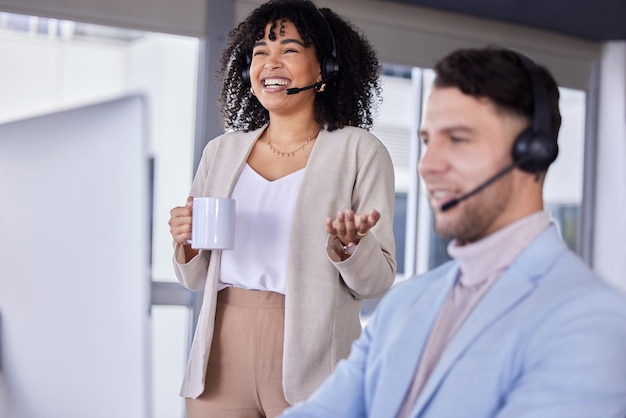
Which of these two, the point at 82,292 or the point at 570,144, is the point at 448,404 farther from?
the point at 570,144

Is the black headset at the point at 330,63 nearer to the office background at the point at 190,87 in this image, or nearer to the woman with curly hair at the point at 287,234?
the woman with curly hair at the point at 287,234

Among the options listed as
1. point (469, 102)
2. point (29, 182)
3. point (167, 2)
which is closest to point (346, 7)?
point (167, 2)

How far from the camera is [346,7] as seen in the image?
13.6ft

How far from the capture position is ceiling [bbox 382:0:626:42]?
13.7 ft

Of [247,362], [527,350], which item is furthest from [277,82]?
[527,350]

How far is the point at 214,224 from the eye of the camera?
5.24 feet

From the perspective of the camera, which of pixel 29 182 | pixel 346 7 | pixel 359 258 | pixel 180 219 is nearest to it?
pixel 359 258

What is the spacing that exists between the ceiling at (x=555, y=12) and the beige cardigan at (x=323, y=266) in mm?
2770

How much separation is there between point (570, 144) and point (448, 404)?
4.83m

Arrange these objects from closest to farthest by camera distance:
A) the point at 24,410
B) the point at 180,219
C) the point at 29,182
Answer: the point at 180,219 → the point at 24,410 → the point at 29,182

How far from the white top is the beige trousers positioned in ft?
0.11

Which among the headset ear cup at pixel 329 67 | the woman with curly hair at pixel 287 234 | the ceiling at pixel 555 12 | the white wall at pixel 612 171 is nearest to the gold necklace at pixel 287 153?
the woman with curly hair at pixel 287 234

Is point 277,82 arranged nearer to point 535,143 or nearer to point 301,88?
point 301,88

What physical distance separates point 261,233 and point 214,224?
0.12m
